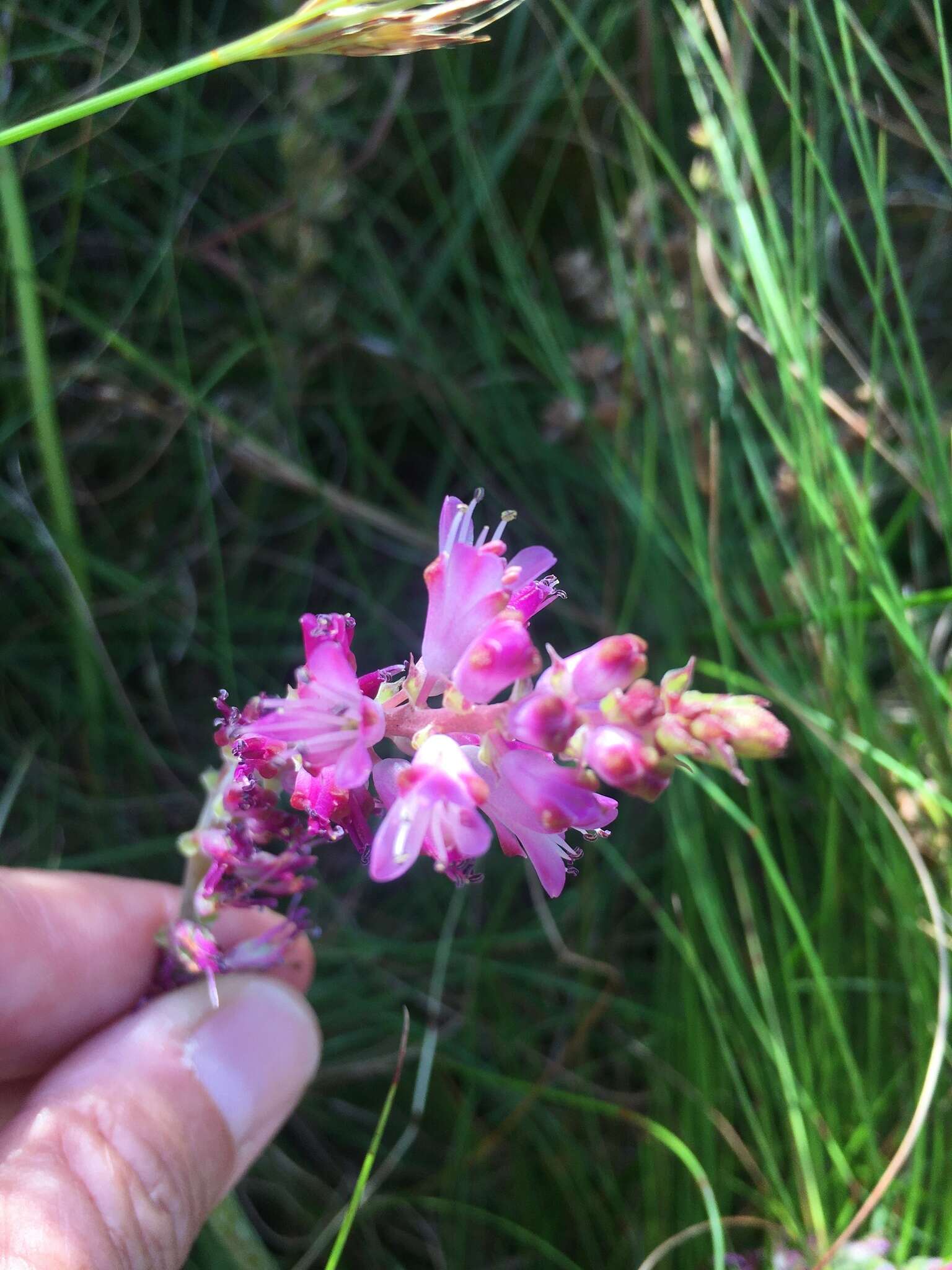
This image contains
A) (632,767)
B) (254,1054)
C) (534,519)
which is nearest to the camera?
(632,767)

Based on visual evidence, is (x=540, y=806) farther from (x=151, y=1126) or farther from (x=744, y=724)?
(x=151, y=1126)

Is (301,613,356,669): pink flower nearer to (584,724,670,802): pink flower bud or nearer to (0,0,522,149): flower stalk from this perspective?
(584,724,670,802): pink flower bud

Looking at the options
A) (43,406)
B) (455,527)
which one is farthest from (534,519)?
(455,527)

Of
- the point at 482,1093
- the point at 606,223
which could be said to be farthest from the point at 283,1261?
the point at 606,223

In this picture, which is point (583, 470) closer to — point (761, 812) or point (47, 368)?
point (761, 812)

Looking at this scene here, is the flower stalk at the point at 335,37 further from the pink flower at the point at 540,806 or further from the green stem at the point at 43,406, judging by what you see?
the green stem at the point at 43,406

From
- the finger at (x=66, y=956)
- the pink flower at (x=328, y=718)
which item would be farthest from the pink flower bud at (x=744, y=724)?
the finger at (x=66, y=956)

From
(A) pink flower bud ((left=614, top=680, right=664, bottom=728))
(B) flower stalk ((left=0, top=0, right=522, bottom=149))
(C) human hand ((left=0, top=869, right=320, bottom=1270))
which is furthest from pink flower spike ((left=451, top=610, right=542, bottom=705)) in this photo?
(C) human hand ((left=0, top=869, right=320, bottom=1270))
